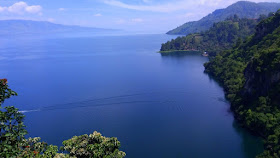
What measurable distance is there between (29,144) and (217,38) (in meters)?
156

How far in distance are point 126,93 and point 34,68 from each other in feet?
181

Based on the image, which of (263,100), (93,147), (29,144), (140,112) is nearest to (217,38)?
(140,112)

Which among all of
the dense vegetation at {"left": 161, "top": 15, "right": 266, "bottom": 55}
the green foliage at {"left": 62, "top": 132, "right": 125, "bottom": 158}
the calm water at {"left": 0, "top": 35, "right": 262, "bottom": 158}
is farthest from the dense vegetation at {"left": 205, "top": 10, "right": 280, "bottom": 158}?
the dense vegetation at {"left": 161, "top": 15, "right": 266, "bottom": 55}

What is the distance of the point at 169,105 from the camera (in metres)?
49.2

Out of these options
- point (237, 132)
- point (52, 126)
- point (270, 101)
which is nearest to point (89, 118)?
point (52, 126)

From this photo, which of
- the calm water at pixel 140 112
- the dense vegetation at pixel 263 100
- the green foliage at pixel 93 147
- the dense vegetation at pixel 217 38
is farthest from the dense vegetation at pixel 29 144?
the dense vegetation at pixel 217 38

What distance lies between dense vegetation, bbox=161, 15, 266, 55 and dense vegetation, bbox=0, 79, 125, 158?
4984 inches

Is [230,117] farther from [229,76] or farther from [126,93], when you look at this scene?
[126,93]

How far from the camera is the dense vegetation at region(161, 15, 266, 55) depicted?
459 ft

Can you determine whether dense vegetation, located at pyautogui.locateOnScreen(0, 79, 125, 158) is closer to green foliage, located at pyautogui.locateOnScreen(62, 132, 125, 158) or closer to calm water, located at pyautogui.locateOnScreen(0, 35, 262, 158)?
green foliage, located at pyautogui.locateOnScreen(62, 132, 125, 158)

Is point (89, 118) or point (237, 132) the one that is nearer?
point (237, 132)

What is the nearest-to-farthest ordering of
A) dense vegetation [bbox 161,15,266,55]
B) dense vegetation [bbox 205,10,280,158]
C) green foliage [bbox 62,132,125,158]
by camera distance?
green foliage [bbox 62,132,125,158], dense vegetation [bbox 205,10,280,158], dense vegetation [bbox 161,15,266,55]

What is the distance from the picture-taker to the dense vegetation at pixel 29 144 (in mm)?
7488

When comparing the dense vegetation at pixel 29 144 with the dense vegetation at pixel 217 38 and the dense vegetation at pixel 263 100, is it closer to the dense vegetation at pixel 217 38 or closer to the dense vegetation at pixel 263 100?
the dense vegetation at pixel 263 100
